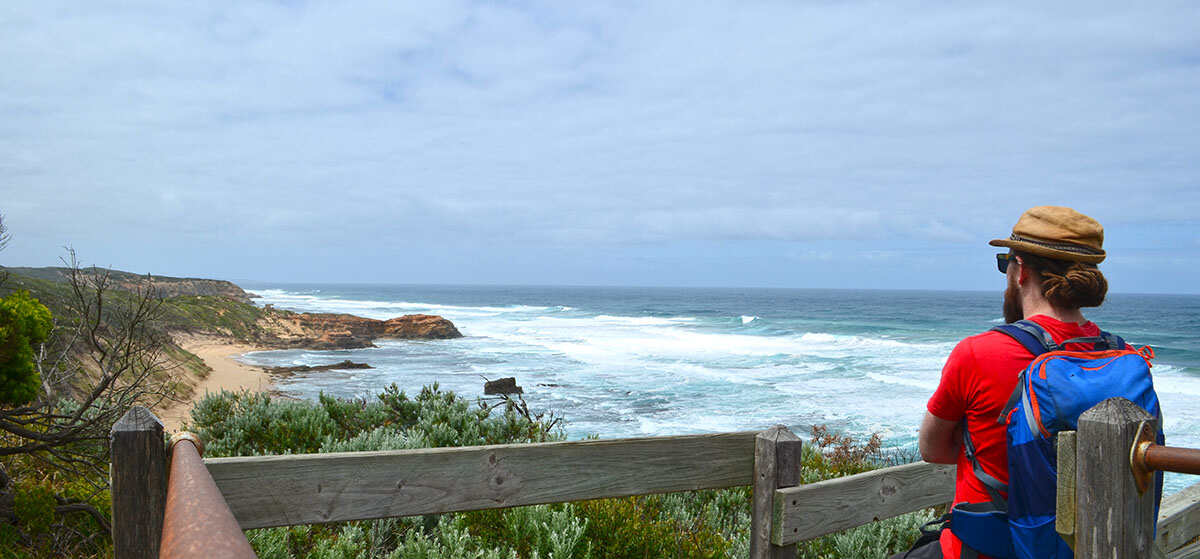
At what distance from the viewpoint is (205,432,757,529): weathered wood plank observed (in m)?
2.40

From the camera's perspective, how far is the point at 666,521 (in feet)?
15.8

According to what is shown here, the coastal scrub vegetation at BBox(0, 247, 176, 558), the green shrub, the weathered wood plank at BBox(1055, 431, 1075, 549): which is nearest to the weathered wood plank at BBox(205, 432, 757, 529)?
the weathered wood plank at BBox(1055, 431, 1075, 549)

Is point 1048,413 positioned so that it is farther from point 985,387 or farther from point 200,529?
point 200,529

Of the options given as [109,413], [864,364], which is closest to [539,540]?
[109,413]

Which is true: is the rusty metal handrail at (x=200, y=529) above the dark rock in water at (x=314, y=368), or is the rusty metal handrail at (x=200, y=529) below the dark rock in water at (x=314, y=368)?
above

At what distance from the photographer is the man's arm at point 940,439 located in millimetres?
2600

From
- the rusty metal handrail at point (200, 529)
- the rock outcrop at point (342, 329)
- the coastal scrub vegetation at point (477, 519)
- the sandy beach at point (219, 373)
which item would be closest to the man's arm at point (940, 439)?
the coastal scrub vegetation at point (477, 519)

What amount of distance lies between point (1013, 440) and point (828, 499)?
1383 millimetres

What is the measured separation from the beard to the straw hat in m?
0.18

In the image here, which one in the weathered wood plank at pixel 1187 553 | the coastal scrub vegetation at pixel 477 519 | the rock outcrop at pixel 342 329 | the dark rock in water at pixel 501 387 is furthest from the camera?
the rock outcrop at pixel 342 329

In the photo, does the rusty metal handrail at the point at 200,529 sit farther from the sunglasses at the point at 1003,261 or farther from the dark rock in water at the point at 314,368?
the dark rock in water at the point at 314,368

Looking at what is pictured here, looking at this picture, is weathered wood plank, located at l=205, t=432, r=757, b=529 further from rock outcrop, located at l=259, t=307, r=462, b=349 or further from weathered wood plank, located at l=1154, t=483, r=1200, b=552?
rock outcrop, located at l=259, t=307, r=462, b=349

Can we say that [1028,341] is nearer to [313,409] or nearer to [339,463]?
[339,463]

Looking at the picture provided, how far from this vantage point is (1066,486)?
5.88 ft
